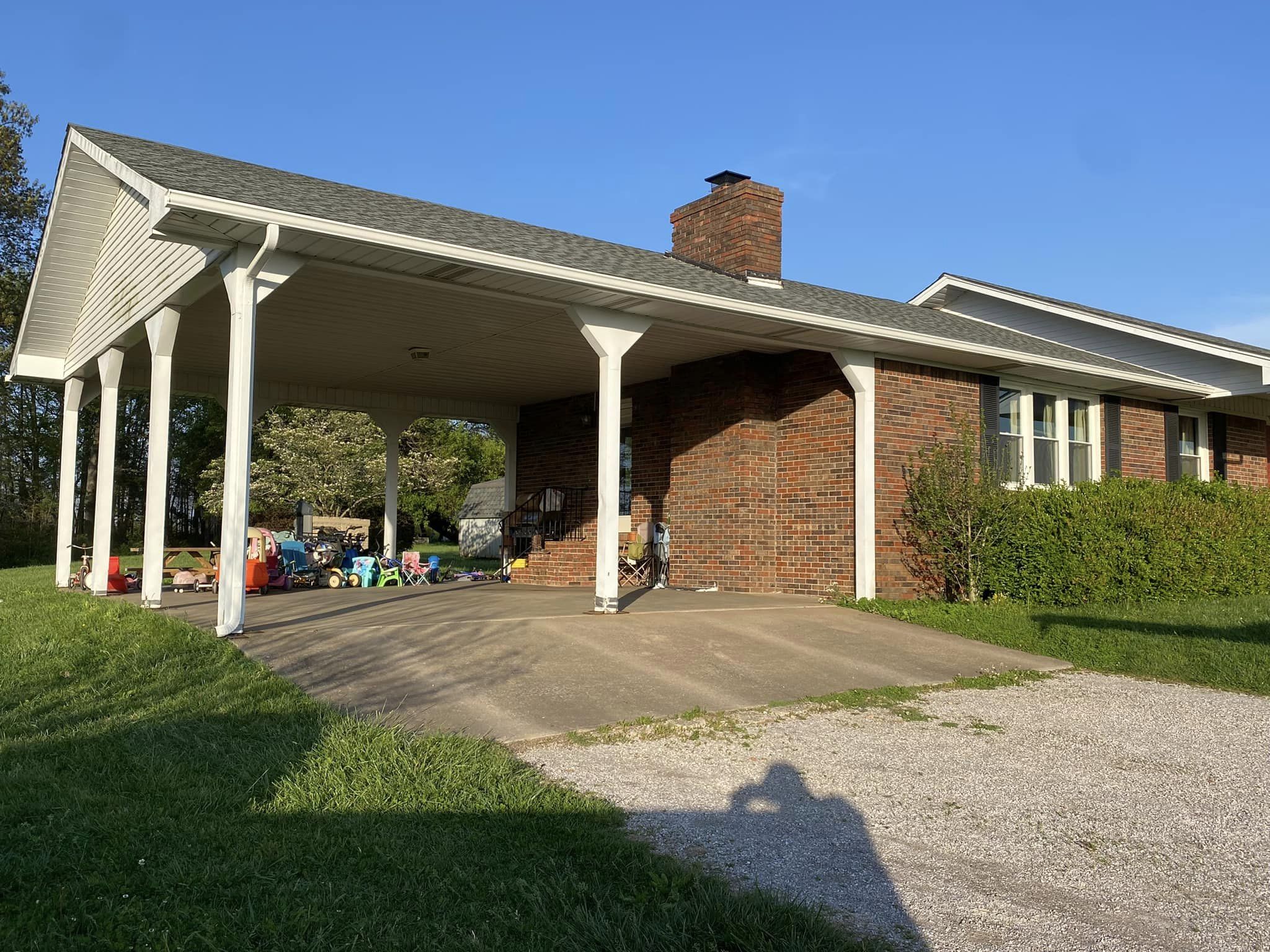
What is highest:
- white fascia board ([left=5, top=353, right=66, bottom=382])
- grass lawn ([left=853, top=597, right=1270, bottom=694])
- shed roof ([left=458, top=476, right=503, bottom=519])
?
white fascia board ([left=5, top=353, right=66, bottom=382])

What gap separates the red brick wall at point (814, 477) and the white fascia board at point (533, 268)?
1.31 m

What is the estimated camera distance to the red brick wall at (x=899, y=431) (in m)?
11.6

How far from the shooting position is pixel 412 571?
46.8 feet

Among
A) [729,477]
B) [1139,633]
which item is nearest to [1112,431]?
[1139,633]

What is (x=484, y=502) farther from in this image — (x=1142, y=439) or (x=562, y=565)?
(x=1142, y=439)

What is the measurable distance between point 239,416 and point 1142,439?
42.9ft

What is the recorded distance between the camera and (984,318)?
58.0ft

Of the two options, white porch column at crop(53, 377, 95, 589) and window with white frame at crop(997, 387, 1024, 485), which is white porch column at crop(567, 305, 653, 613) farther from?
white porch column at crop(53, 377, 95, 589)

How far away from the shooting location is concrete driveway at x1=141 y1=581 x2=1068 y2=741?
6.39 m

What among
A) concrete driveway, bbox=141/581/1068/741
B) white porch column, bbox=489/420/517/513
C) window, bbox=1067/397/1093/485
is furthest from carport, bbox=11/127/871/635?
window, bbox=1067/397/1093/485

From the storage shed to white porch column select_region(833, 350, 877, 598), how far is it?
76.4ft

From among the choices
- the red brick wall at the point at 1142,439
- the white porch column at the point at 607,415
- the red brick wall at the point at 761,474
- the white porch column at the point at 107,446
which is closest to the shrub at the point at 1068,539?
the red brick wall at the point at 761,474

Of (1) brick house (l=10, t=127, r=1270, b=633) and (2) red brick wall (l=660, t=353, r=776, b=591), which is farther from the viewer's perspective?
(2) red brick wall (l=660, t=353, r=776, b=591)

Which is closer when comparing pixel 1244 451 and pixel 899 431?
pixel 899 431
